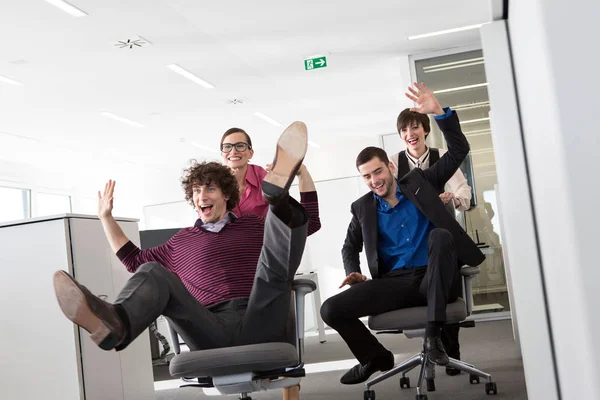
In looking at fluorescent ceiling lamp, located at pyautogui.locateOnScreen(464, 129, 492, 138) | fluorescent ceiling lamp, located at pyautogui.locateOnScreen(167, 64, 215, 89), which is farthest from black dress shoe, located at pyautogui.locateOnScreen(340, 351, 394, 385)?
fluorescent ceiling lamp, located at pyautogui.locateOnScreen(167, 64, 215, 89)

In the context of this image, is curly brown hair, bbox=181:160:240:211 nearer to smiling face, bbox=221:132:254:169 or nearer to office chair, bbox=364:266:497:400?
smiling face, bbox=221:132:254:169

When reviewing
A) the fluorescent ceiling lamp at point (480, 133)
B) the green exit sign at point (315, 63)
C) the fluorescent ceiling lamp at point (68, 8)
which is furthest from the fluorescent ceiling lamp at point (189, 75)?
the fluorescent ceiling lamp at point (480, 133)

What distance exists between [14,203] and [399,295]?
10963mm

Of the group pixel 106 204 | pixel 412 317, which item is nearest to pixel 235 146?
pixel 106 204

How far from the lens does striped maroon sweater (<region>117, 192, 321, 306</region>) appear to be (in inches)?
102

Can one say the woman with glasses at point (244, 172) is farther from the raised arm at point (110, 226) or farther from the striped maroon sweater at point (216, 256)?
the raised arm at point (110, 226)

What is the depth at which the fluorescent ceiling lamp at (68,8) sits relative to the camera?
5.64m

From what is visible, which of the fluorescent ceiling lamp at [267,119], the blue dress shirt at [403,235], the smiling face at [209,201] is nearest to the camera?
the smiling face at [209,201]

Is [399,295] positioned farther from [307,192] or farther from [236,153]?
[236,153]

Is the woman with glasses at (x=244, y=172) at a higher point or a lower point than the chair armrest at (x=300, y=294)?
higher

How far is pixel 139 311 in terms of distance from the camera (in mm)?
2012

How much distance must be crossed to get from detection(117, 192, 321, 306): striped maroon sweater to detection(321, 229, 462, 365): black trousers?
1.57ft

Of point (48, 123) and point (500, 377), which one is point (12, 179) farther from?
point (500, 377)

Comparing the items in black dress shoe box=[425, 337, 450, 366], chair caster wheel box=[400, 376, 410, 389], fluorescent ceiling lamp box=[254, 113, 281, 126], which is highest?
fluorescent ceiling lamp box=[254, 113, 281, 126]
